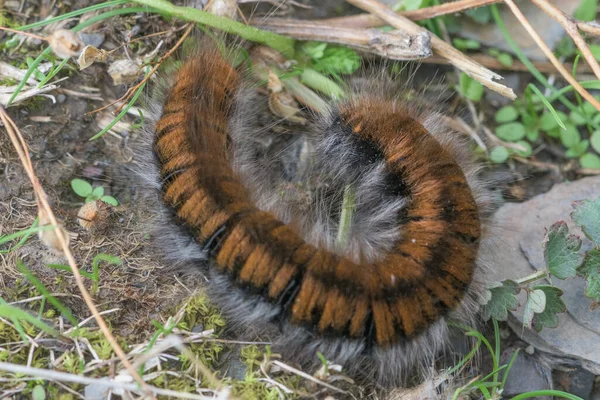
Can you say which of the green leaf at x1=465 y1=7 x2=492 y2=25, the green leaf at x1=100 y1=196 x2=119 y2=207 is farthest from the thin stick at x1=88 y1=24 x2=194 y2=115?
the green leaf at x1=465 y1=7 x2=492 y2=25

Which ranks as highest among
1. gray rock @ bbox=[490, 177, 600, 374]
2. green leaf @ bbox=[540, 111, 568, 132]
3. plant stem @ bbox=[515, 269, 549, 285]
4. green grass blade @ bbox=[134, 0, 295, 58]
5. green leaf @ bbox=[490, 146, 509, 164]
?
green grass blade @ bbox=[134, 0, 295, 58]

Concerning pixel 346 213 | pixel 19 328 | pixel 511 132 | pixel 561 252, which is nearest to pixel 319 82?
pixel 346 213

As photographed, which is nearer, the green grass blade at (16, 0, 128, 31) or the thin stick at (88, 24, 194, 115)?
the green grass blade at (16, 0, 128, 31)

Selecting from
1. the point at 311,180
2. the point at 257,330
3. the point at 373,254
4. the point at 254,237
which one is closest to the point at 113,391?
the point at 257,330

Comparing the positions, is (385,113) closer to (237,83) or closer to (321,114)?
(321,114)

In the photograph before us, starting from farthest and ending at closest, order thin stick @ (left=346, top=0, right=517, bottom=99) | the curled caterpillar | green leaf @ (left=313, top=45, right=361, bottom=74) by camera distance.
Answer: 1. green leaf @ (left=313, top=45, right=361, bottom=74)
2. thin stick @ (left=346, top=0, right=517, bottom=99)
3. the curled caterpillar

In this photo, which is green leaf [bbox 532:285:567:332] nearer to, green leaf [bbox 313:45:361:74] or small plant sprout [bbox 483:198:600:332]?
small plant sprout [bbox 483:198:600:332]

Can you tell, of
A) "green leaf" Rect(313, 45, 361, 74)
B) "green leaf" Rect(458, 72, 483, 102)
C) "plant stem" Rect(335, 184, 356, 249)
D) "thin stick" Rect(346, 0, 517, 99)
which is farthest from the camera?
"green leaf" Rect(458, 72, 483, 102)

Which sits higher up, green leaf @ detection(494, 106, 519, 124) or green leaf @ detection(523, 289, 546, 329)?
green leaf @ detection(494, 106, 519, 124)
